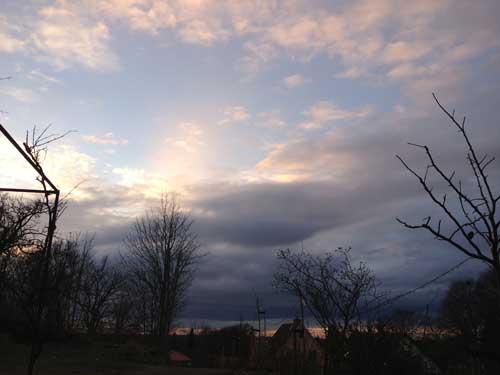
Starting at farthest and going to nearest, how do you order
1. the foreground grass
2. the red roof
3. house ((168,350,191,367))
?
1. the red roof
2. house ((168,350,191,367))
3. the foreground grass

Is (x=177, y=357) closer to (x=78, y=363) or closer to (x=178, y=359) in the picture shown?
(x=178, y=359)

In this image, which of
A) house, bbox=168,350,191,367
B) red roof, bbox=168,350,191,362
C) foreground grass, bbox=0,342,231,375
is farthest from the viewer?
red roof, bbox=168,350,191,362

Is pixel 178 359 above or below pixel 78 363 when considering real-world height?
below

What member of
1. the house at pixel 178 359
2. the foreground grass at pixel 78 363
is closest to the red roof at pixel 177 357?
the house at pixel 178 359

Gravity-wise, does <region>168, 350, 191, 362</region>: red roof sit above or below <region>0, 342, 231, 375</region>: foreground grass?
below

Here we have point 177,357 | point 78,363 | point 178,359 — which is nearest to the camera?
point 78,363

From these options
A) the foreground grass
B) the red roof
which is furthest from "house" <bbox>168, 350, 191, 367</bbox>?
the foreground grass

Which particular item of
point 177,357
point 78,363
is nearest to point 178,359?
point 177,357

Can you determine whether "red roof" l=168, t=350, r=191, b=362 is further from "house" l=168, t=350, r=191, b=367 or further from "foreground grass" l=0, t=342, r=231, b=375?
"foreground grass" l=0, t=342, r=231, b=375

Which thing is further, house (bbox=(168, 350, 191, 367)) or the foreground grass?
house (bbox=(168, 350, 191, 367))

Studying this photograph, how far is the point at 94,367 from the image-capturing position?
2123 cm

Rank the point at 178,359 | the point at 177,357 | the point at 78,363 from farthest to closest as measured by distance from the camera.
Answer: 1. the point at 177,357
2. the point at 178,359
3. the point at 78,363

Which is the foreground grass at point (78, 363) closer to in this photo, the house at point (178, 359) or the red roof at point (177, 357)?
the house at point (178, 359)

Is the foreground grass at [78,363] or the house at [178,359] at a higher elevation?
the foreground grass at [78,363]
